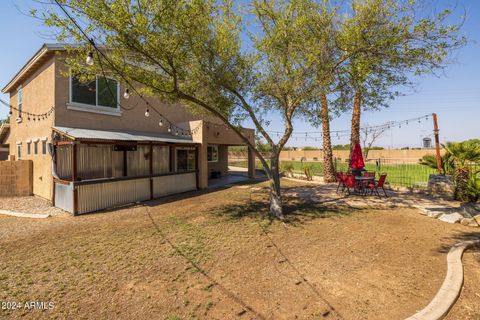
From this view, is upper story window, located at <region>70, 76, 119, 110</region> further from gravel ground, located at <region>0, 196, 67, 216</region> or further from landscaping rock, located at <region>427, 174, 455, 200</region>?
landscaping rock, located at <region>427, 174, 455, 200</region>

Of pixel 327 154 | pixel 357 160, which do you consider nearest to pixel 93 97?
pixel 357 160

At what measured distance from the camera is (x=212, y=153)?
776 inches

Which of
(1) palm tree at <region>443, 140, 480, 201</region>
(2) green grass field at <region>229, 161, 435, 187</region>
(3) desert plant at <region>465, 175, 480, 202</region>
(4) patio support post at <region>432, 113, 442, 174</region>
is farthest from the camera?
(2) green grass field at <region>229, 161, 435, 187</region>

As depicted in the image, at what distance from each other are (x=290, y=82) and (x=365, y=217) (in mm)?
5236

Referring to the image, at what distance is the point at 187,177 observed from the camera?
44.6ft

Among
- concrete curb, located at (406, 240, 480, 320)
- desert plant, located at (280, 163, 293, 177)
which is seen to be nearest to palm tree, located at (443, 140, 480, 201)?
concrete curb, located at (406, 240, 480, 320)

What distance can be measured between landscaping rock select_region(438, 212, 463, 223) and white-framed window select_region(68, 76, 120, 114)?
13.4 meters

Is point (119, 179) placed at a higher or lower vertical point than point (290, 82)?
lower

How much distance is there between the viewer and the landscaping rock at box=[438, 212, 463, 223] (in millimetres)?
7391

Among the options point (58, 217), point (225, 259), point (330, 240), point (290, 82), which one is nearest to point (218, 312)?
point (225, 259)

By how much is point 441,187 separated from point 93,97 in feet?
56.6

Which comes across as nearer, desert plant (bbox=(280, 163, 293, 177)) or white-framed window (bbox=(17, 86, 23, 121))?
white-framed window (bbox=(17, 86, 23, 121))

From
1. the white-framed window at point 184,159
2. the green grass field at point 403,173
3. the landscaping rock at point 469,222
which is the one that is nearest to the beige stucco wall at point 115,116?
the white-framed window at point 184,159

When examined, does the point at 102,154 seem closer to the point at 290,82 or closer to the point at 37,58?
the point at 37,58
